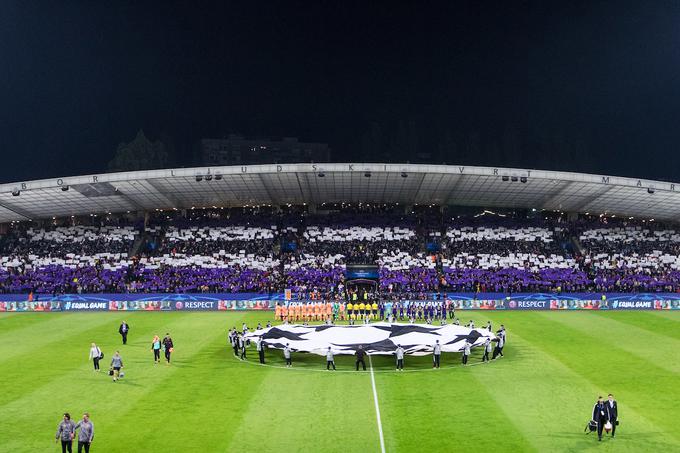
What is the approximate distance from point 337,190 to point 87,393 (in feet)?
154

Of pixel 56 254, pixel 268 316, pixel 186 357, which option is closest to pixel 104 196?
pixel 56 254

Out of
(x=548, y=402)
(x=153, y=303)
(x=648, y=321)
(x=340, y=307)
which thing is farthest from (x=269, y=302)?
(x=548, y=402)

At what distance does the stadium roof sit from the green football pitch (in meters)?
25.9

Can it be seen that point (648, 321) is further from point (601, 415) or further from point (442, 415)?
point (442, 415)

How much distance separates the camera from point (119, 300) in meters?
58.0

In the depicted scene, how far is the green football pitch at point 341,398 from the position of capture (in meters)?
19.8

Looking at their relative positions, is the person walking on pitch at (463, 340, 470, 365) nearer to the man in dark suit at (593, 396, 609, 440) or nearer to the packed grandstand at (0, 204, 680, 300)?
the man in dark suit at (593, 396, 609, 440)

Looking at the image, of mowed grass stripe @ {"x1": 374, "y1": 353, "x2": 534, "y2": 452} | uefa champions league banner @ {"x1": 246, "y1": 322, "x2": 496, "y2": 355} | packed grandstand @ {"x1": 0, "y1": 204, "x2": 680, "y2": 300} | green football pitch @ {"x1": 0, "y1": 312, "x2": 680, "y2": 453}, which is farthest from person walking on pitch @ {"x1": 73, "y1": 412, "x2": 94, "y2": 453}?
packed grandstand @ {"x1": 0, "y1": 204, "x2": 680, "y2": 300}

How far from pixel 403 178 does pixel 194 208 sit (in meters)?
27.2

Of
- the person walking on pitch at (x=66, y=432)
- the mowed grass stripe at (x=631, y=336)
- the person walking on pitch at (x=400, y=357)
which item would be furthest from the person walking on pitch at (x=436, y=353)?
the person walking on pitch at (x=66, y=432)

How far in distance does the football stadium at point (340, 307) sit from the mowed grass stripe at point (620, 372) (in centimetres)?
16

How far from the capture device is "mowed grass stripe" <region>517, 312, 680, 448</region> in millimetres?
21984

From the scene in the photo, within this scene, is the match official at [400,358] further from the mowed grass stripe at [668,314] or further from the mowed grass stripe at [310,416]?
the mowed grass stripe at [668,314]

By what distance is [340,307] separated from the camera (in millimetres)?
50438
